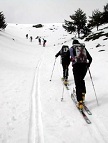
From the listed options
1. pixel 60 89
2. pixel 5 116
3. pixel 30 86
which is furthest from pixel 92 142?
pixel 30 86

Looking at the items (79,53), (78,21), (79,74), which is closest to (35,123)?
(79,74)

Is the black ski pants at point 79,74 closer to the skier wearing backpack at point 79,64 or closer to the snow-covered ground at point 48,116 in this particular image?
the skier wearing backpack at point 79,64

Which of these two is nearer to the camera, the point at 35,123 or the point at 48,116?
the point at 35,123

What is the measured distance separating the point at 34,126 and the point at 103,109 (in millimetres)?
2557

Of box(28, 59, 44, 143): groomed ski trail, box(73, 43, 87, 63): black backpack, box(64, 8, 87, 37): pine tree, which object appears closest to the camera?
box(28, 59, 44, 143): groomed ski trail

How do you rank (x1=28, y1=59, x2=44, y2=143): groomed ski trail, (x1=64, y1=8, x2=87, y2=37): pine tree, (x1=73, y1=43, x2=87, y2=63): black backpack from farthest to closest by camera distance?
→ (x1=64, y1=8, x2=87, y2=37): pine tree < (x1=73, y1=43, x2=87, y2=63): black backpack < (x1=28, y1=59, x2=44, y2=143): groomed ski trail

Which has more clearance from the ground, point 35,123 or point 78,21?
point 78,21

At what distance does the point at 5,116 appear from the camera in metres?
6.12

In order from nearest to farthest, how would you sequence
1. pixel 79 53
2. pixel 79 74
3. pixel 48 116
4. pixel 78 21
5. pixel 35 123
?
pixel 35 123 → pixel 48 116 → pixel 79 53 → pixel 79 74 → pixel 78 21

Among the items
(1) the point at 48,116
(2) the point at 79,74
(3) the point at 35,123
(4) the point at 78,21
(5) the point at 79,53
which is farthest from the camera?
(4) the point at 78,21

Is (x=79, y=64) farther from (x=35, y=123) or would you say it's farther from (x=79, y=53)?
(x=35, y=123)

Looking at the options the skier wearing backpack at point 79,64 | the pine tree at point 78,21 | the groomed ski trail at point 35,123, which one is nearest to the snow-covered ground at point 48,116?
the groomed ski trail at point 35,123

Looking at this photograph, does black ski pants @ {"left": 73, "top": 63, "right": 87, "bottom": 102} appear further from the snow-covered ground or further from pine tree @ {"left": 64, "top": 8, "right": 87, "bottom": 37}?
pine tree @ {"left": 64, "top": 8, "right": 87, "bottom": 37}

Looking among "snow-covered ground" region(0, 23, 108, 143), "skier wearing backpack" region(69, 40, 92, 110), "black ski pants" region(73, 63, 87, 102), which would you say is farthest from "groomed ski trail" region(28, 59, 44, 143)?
"black ski pants" region(73, 63, 87, 102)
